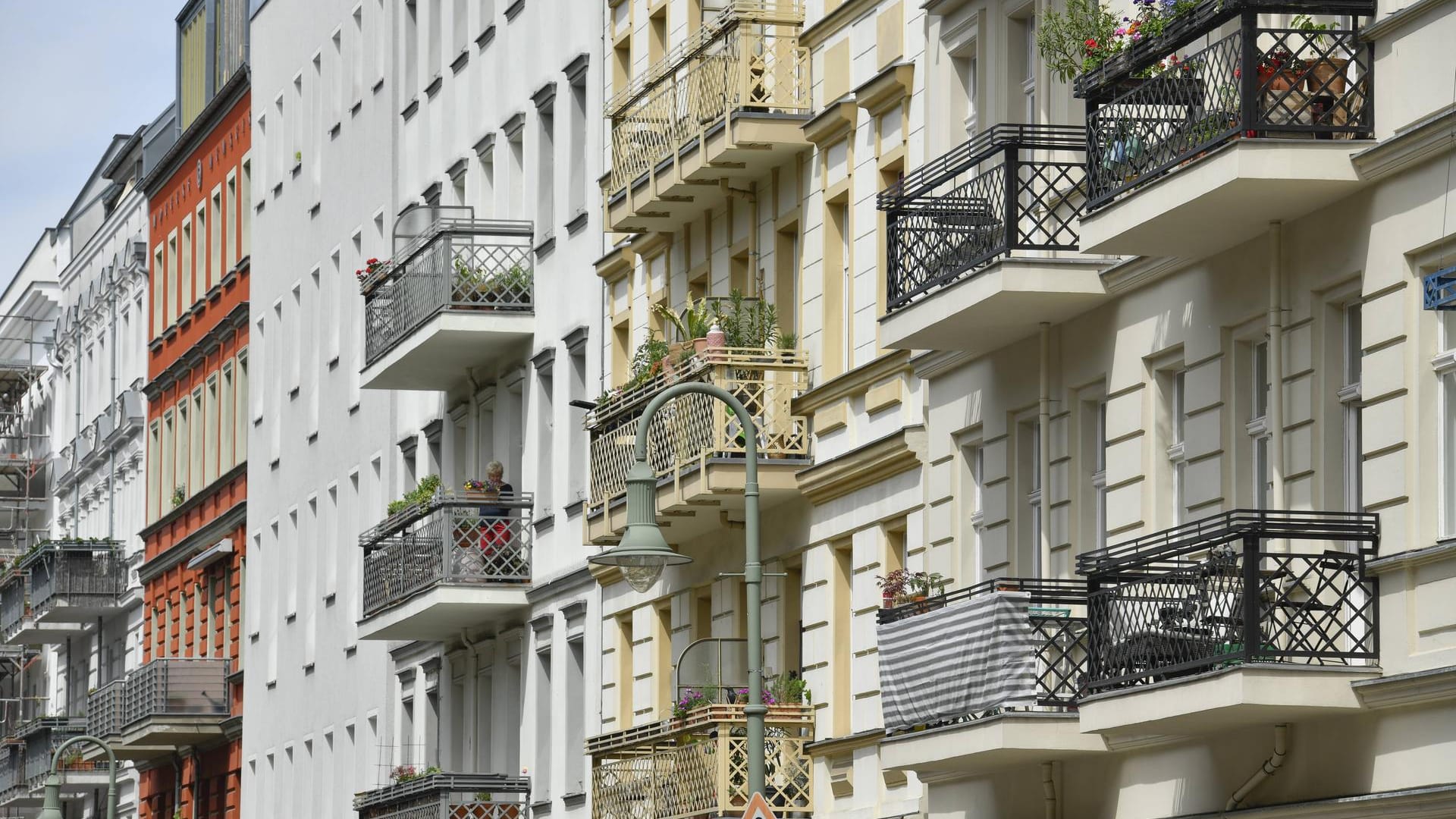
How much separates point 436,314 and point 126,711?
79.8 ft

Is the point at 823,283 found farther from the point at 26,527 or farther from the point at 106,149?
the point at 26,527

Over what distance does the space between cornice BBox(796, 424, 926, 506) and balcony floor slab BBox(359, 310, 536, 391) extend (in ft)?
36.7

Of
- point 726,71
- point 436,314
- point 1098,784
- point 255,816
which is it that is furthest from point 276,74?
point 1098,784

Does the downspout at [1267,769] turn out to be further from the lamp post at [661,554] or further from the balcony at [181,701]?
the balcony at [181,701]

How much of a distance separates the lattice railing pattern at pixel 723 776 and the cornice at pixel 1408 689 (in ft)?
37.1

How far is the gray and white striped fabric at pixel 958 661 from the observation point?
77.1 ft

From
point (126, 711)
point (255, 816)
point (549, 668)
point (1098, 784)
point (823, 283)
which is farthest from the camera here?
point (126, 711)

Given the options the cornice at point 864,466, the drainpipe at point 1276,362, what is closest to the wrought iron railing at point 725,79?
the cornice at point 864,466

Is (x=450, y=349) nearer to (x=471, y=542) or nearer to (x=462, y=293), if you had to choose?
(x=462, y=293)

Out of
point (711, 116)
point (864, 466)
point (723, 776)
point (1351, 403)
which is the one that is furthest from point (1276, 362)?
point (711, 116)

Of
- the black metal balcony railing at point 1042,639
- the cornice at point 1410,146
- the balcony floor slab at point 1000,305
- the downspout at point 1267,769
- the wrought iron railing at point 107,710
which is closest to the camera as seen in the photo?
the cornice at point 1410,146

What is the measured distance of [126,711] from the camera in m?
63.7

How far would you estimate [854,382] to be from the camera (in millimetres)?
30312

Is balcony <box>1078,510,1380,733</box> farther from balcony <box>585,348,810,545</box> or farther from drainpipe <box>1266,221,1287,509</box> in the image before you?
balcony <box>585,348,810,545</box>
